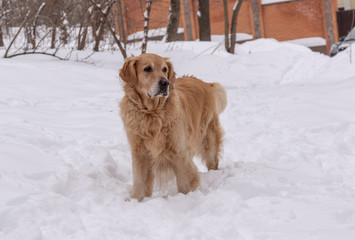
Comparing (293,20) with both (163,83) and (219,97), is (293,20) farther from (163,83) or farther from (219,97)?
(163,83)

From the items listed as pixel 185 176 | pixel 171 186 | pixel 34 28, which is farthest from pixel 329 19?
pixel 185 176

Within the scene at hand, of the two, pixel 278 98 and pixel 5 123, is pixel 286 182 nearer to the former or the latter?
pixel 5 123

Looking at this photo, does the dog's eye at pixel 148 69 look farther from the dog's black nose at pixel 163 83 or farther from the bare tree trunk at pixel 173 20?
the bare tree trunk at pixel 173 20

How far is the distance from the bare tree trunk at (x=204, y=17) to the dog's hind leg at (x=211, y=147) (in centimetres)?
1069

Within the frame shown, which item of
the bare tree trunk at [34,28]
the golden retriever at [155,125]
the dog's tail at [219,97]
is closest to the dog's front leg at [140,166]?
the golden retriever at [155,125]

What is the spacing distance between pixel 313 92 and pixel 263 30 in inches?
498

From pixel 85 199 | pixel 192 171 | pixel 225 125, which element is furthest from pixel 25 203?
pixel 225 125

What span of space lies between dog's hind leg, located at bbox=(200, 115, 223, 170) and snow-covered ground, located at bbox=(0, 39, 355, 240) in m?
0.23

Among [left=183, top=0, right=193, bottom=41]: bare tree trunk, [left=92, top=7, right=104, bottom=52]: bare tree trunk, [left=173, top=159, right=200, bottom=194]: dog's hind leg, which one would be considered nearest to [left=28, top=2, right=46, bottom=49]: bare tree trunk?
[left=92, top=7, right=104, bottom=52]: bare tree trunk

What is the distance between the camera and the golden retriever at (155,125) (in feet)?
12.3

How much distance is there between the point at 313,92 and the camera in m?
7.97

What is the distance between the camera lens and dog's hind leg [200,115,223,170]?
488 centimetres

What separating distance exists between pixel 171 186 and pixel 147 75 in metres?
1.21

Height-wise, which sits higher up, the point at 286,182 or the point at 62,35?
the point at 62,35
